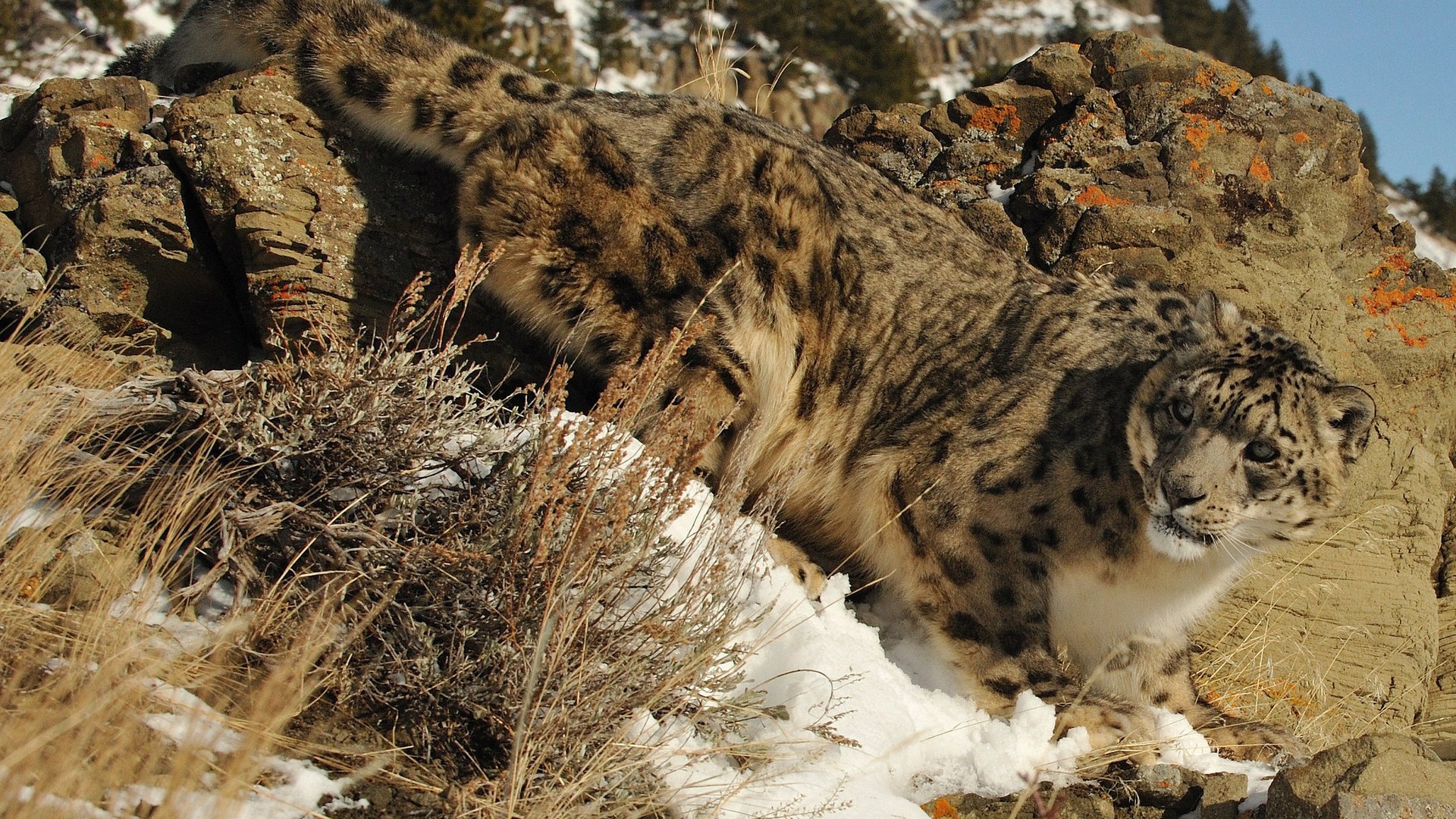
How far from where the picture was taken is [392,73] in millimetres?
5680

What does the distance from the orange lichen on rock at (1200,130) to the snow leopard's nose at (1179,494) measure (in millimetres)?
3581

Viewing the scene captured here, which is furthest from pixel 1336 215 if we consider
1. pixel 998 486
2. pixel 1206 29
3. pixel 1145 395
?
pixel 1206 29

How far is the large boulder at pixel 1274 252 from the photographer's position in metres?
6.50

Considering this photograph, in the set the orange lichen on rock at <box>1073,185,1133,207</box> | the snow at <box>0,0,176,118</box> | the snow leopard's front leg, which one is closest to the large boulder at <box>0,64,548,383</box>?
the snow leopard's front leg

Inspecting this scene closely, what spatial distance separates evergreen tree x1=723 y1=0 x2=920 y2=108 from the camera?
39.7 m

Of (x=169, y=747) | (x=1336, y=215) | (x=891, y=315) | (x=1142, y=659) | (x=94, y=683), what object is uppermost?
(x=1336, y=215)

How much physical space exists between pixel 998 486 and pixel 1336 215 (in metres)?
3.92

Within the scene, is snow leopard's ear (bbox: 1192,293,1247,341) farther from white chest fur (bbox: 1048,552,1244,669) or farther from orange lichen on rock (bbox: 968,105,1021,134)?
orange lichen on rock (bbox: 968,105,1021,134)

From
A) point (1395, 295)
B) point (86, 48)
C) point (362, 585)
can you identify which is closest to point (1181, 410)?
point (362, 585)

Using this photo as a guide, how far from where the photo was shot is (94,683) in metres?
2.69

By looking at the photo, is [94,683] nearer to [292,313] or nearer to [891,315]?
[292,313]

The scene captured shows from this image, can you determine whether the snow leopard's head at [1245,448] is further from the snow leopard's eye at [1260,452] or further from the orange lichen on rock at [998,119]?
the orange lichen on rock at [998,119]

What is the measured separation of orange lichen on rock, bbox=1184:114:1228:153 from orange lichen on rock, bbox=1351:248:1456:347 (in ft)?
4.35

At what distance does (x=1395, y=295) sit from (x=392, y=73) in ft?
20.0
